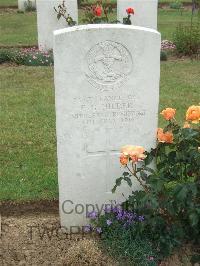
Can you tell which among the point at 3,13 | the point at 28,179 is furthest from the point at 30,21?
the point at 28,179

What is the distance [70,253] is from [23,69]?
6.42m

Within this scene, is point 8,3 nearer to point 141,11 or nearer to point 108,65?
point 141,11

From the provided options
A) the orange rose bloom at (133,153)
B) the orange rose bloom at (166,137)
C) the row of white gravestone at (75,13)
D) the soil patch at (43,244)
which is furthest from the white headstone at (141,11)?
the orange rose bloom at (133,153)

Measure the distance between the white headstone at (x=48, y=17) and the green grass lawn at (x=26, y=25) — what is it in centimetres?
129

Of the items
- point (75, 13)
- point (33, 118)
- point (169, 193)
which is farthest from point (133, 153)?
point (75, 13)

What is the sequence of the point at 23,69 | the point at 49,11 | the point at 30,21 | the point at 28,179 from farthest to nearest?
the point at 30,21 → the point at 49,11 → the point at 23,69 → the point at 28,179

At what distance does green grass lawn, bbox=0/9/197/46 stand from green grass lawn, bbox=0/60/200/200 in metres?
2.99

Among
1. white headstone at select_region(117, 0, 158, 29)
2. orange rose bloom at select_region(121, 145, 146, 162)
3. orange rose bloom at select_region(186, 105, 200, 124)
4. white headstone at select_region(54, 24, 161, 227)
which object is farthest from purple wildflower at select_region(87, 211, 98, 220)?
white headstone at select_region(117, 0, 158, 29)

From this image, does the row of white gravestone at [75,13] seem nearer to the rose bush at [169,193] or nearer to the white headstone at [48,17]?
the white headstone at [48,17]

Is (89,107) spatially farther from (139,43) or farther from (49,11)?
(49,11)

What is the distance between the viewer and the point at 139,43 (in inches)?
146

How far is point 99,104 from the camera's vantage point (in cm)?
384

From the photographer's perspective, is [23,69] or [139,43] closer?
[139,43]

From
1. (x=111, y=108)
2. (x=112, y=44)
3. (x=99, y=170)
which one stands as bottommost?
(x=99, y=170)
